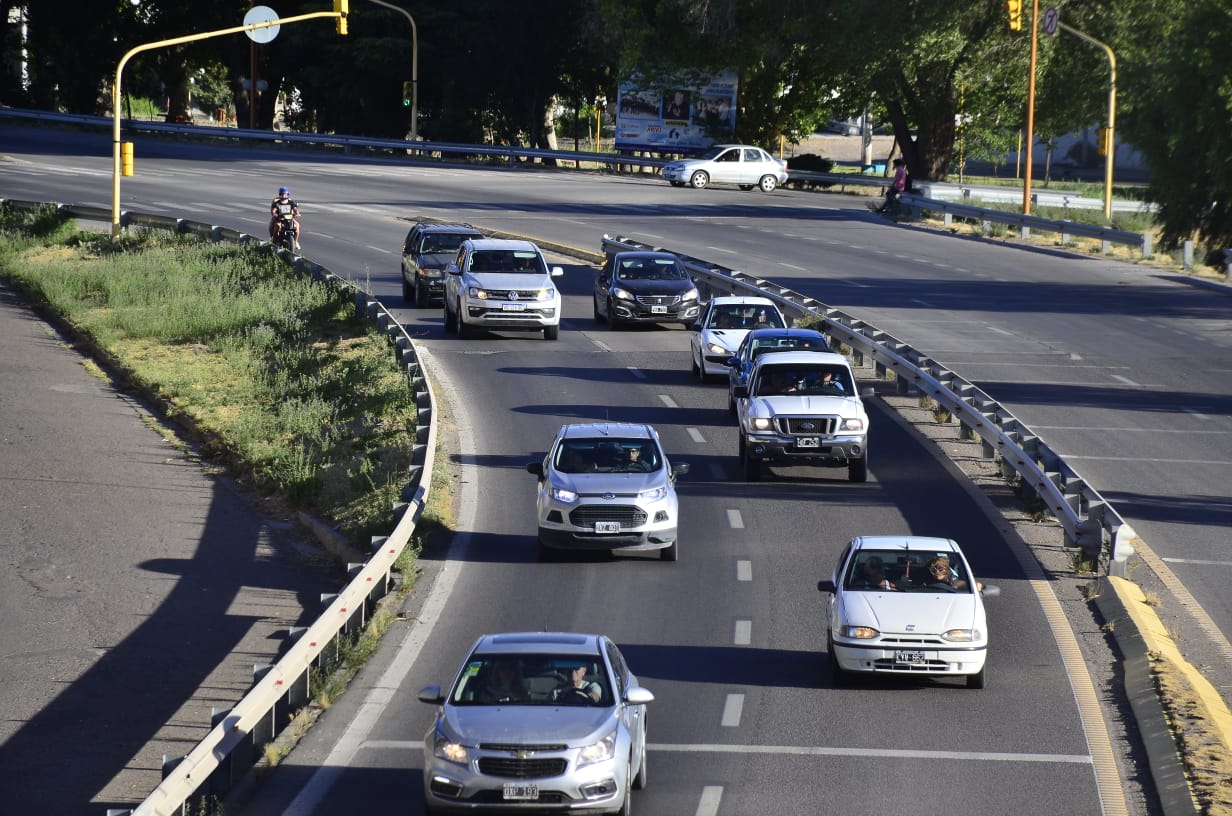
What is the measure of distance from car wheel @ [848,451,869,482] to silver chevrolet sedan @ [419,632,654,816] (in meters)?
11.6

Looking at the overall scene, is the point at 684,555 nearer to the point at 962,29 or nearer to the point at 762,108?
the point at 962,29

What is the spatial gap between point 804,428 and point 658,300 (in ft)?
43.2

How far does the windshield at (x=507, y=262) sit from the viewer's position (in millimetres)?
34906

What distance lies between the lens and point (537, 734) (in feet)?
38.4

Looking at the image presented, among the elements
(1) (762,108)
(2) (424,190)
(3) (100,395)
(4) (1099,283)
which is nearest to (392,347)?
(3) (100,395)

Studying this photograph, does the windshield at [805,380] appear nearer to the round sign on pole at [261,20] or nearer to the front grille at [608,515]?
the front grille at [608,515]

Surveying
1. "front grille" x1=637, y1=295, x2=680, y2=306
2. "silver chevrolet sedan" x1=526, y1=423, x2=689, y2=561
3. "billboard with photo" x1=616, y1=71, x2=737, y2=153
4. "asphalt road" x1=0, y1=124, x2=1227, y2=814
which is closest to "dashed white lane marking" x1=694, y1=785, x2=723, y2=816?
"asphalt road" x1=0, y1=124, x2=1227, y2=814

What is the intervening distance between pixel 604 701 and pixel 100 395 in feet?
82.5

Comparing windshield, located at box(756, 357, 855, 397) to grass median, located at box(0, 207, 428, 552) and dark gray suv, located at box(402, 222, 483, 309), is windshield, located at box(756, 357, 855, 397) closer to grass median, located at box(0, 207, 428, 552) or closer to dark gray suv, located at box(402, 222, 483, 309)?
grass median, located at box(0, 207, 428, 552)

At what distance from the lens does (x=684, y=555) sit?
2034cm

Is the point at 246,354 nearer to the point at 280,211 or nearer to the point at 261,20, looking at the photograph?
the point at 280,211

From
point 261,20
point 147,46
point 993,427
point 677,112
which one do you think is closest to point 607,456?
point 993,427

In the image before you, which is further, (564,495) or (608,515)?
(564,495)

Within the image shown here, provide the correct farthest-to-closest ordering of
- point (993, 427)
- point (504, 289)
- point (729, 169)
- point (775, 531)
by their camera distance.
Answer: point (729, 169), point (504, 289), point (993, 427), point (775, 531)
